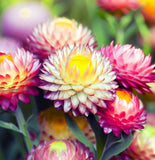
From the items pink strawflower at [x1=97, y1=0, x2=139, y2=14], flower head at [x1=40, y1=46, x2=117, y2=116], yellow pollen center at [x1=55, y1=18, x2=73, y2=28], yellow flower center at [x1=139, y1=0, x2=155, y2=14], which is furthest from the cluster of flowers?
yellow flower center at [x1=139, y1=0, x2=155, y2=14]

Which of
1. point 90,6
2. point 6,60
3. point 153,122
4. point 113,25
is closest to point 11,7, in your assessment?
point 90,6

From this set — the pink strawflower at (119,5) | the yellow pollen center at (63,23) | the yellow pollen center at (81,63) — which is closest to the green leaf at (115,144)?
the yellow pollen center at (81,63)

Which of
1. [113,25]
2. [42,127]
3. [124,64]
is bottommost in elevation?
[42,127]

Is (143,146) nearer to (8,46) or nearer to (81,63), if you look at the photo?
(81,63)

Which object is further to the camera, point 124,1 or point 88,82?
point 124,1

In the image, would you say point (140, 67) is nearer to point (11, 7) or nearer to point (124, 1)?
point (124, 1)

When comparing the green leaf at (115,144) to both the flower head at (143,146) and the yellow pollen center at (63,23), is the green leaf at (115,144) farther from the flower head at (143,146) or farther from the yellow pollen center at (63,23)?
the yellow pollen center at (63,23)
